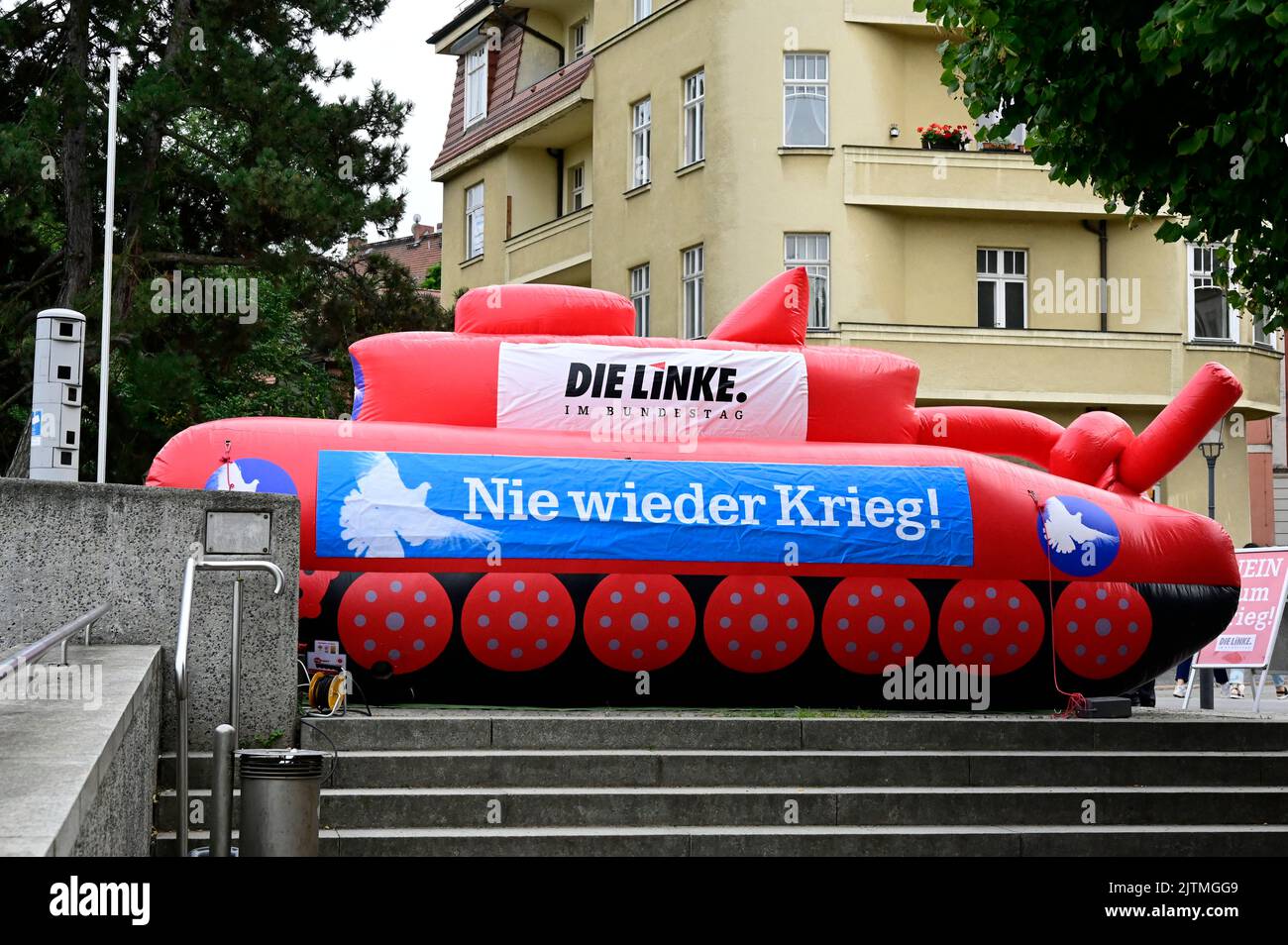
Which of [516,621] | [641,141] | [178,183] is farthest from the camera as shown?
[641,141]

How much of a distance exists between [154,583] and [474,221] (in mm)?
28673

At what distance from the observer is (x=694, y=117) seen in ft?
94.0

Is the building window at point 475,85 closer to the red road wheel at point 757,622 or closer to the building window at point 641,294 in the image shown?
the building window at point 641,294

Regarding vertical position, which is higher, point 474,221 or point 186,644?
point 474,221

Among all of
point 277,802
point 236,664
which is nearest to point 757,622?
point 236,664

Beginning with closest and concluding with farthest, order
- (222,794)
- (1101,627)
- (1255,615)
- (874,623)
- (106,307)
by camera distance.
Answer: (222,794) < (874,623) < (1101,627) < (1255,615) < (106,307)

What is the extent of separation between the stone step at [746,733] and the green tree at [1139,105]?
3.18 metres

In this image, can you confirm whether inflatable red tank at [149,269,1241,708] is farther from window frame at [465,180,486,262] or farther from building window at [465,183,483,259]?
building window at [465,183,483,259]

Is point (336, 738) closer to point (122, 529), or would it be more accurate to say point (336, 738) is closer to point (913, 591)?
point (122, 529)

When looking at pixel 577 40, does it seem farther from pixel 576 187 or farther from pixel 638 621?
pixel 638 621

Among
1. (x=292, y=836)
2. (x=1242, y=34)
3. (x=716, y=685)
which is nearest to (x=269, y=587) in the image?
(x=292, y=836)

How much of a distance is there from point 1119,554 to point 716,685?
340 centimetres

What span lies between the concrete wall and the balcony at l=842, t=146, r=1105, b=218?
63.8ft

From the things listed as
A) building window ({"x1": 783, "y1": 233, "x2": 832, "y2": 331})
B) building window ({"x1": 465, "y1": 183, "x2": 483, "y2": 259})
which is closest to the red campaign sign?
building window ({"x1": 783, "y1": 233, "x2": 832, "y2": 331})
